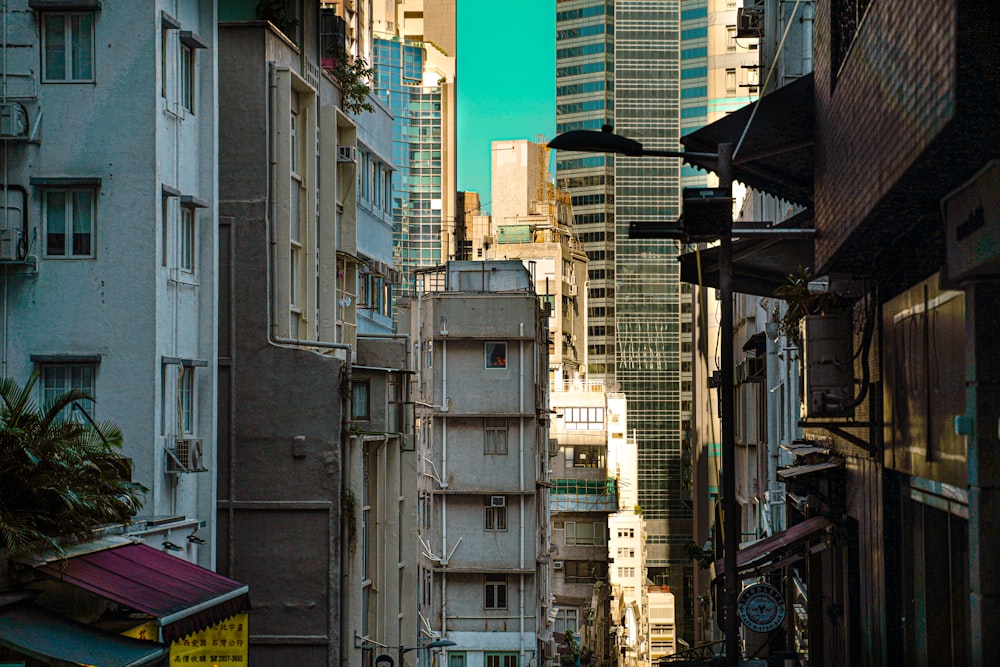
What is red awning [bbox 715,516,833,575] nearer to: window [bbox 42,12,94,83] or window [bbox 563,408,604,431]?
window [bbox 42,12,94,83]

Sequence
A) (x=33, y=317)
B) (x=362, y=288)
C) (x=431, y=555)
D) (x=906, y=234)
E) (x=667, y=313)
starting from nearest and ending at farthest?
1. (x=906, y=234)
2. (x=33, y=317)
3. (x=362, y=288)
4. (x=431, y=555)
5. (x=667, y=313)

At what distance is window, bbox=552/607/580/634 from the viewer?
228ft

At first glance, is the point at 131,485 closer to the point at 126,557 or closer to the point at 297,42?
the point at 126,557

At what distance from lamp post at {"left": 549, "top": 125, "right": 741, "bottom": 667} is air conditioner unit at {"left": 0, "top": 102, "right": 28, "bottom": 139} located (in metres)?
8.12

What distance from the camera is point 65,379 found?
58.2 ft

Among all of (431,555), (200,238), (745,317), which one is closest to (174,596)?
(200,238)

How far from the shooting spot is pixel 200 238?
19.8 m

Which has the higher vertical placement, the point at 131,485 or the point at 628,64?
the point at 628,64

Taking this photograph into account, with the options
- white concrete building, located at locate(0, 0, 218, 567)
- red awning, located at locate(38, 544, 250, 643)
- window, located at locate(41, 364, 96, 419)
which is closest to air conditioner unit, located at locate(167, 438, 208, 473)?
white concrete building, located at locate(0, 0, 218, 567)

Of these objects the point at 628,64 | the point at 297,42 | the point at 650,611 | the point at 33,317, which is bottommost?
the point at 650,611

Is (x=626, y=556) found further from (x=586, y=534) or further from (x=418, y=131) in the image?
(x=418, y=131)

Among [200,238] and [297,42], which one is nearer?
[200,238]

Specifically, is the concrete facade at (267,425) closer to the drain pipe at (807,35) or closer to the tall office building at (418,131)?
the drain pipe at (807,35)

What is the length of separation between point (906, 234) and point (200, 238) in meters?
11.0
